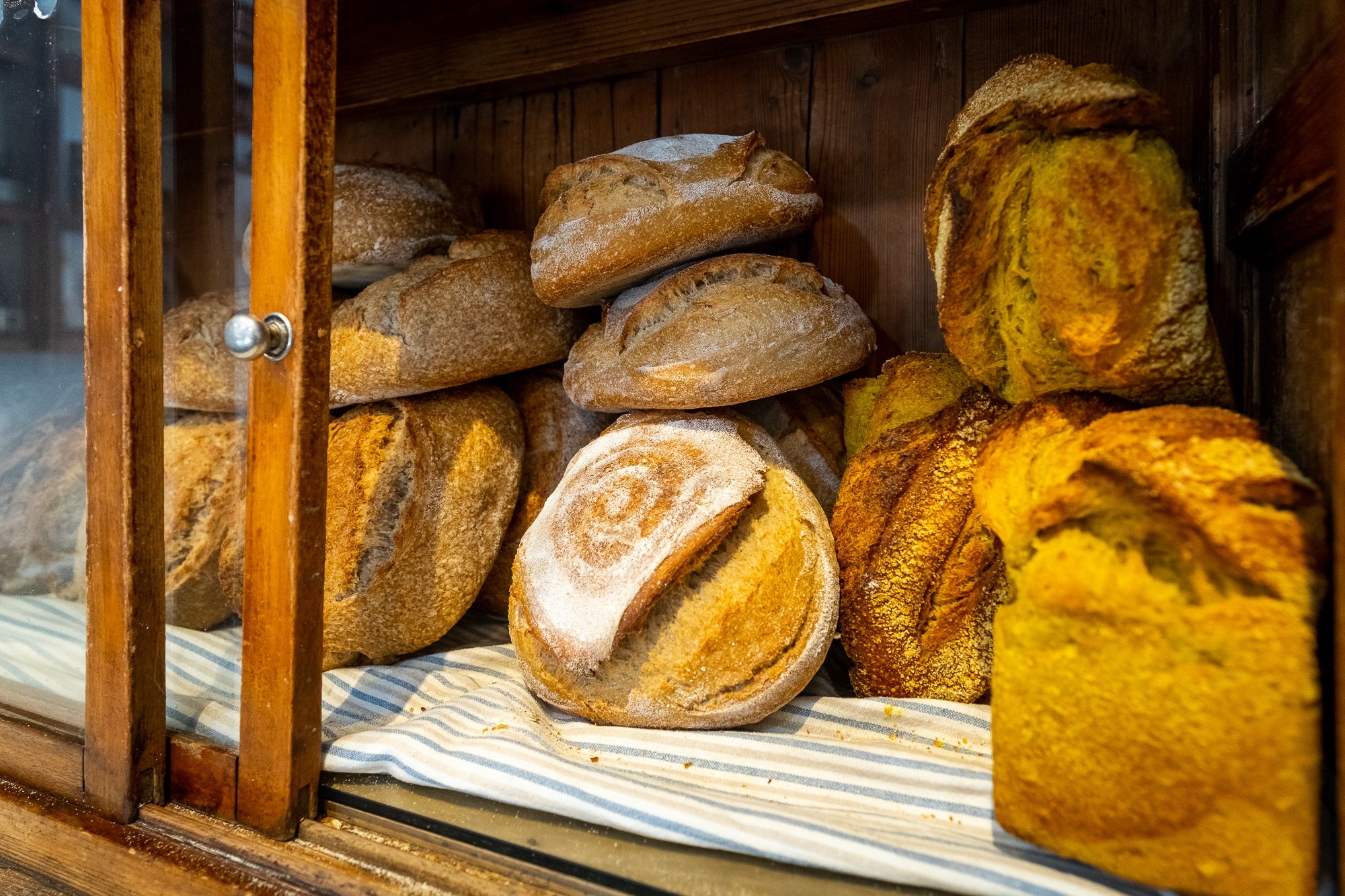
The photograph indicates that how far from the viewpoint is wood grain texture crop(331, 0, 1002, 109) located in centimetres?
154

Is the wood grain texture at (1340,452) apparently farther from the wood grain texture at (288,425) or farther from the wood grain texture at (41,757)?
the wood grain texture at (41,757)

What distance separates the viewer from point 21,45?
1.24 m

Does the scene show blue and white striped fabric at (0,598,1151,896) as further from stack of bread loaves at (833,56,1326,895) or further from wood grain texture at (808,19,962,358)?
wood grain texture at (808,19,962,358)

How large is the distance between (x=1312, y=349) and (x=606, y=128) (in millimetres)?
1393

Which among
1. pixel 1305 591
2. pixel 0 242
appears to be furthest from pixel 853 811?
pixel 0 242

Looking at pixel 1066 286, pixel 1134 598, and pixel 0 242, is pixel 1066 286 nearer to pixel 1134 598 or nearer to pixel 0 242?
pixel 1134 598

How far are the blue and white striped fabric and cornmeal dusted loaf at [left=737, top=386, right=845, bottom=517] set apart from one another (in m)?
0.35

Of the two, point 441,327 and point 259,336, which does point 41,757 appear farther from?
point 441,327

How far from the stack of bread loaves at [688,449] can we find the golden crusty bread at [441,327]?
112 millimetres

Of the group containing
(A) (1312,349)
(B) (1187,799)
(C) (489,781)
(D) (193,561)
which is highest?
(A) (1312,349)

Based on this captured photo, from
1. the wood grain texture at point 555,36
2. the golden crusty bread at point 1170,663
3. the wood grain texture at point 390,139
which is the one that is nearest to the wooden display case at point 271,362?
the golden crusty bread at point 1170,663

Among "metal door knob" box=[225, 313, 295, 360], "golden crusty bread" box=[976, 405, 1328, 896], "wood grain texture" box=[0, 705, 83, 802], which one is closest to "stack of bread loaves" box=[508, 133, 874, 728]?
"golden crusty bread" box=[976, 405, 1328, 896]

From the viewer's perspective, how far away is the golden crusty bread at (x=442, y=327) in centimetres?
149

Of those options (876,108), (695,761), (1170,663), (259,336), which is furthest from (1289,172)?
(259,336)
